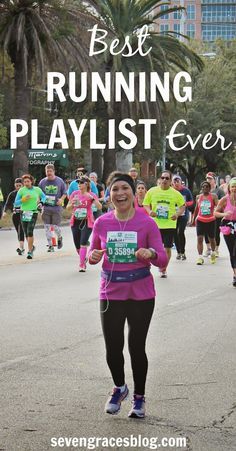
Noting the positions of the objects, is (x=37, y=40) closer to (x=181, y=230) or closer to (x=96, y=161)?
(x=181, y=230)

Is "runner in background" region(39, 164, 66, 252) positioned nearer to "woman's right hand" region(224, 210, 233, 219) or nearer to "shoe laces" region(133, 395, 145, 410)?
"woman's right hand" region(224, 210, 233, 219)

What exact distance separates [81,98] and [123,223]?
1527 inches

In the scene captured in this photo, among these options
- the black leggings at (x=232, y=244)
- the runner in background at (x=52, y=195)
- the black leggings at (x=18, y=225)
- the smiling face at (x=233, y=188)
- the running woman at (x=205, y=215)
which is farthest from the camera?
the black leggings at (x=18, y=225)

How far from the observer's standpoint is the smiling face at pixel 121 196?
6.13m

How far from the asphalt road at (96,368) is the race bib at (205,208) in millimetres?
4062

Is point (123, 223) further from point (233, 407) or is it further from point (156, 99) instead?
point (156, 99)

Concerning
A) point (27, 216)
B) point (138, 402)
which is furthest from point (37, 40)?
point (138, 402)

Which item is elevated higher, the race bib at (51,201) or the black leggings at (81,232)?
the race bib at (51,201)

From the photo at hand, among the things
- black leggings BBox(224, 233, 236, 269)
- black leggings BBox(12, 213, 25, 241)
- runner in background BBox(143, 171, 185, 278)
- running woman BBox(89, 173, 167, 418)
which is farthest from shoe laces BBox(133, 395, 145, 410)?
black leggings BBox(12, 213, 25, 241)

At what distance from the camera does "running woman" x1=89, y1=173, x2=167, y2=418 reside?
20.0ft

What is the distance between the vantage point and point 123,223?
618 centimetres

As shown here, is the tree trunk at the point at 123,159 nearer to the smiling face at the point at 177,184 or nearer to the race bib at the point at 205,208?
the smiling face at the point at 177,184

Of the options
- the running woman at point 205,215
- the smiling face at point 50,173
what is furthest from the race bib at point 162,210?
the smiling face at point 50,173

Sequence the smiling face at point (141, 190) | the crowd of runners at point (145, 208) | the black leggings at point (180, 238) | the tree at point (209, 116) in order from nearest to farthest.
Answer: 1. the crowd of runners at point (145, 208)
2. the smiling face at point (141, 190)
3. the black leggings at point (180, 238)
4. the tree at point (209, 116)
